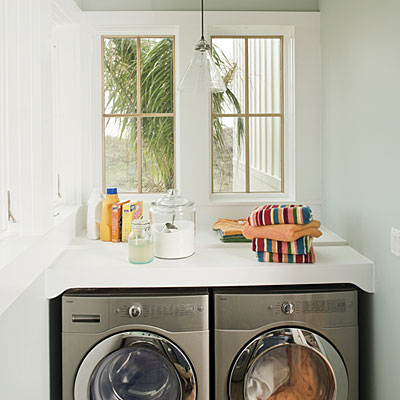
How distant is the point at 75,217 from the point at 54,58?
852 mm

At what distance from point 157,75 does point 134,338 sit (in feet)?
5.03

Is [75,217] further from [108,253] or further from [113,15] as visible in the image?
[113,15]

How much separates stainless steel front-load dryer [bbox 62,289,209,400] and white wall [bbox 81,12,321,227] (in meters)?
0.83

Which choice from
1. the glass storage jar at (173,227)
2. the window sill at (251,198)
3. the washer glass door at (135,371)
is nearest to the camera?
the washer glass door at (135,371)

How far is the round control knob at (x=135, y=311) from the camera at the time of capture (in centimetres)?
179

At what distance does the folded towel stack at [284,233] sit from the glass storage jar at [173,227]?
0.91 ft

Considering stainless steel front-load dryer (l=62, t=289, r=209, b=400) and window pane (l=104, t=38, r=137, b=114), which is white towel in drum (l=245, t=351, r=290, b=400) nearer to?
stainless steel front-load dryer (l=62, t=289, r=209, b=400)

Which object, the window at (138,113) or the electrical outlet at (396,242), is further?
the window at (138,113)

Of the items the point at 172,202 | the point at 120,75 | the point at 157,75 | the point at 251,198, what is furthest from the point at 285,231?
the point at 120,75

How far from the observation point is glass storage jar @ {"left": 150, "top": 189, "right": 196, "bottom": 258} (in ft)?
6.31

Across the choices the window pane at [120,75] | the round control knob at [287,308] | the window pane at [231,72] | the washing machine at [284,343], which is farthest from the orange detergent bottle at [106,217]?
the round control knob at [287,308]

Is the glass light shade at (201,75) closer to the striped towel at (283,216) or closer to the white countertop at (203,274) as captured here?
the striped towel at (283,216)

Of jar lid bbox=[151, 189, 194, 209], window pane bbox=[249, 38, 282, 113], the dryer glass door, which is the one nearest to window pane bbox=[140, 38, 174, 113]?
window pane bbox=[249, 38, 282, 113]

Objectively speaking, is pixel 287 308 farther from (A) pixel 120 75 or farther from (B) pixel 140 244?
(A) pixel 120 75
